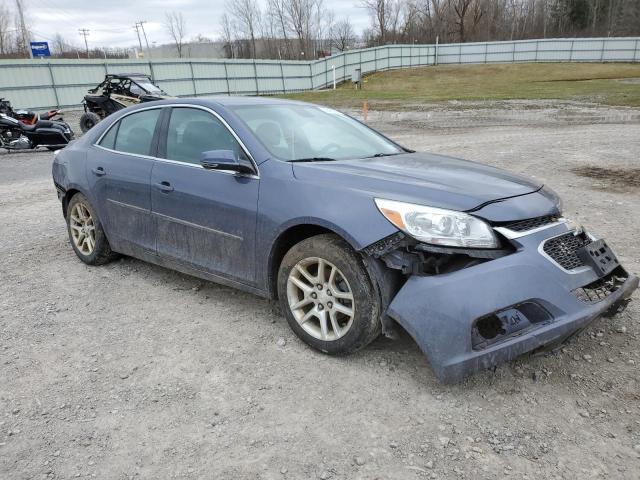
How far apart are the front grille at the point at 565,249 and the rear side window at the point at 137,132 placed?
311 centimetres

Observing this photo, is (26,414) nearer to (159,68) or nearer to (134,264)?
(134,264)

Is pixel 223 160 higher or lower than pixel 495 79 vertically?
higher

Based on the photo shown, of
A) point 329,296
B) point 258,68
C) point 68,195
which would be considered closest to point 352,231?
point 329,296

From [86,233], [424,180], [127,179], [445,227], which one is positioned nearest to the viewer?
[445,227]

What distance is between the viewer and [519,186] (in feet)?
10.5

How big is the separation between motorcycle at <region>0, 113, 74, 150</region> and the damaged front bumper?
13248mm

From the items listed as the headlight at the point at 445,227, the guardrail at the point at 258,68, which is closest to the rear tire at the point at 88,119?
the guardrail at the point at 258,68

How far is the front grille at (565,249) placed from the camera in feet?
9.05

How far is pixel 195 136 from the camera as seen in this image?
12.8ft

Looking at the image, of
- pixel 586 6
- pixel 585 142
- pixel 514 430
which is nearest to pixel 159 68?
pixel 585 142

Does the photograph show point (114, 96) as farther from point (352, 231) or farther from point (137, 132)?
point (352, 231)

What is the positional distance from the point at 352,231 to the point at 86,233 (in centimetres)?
313

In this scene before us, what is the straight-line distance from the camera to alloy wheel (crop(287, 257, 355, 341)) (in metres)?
3.07

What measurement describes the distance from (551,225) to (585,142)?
1068 cm
